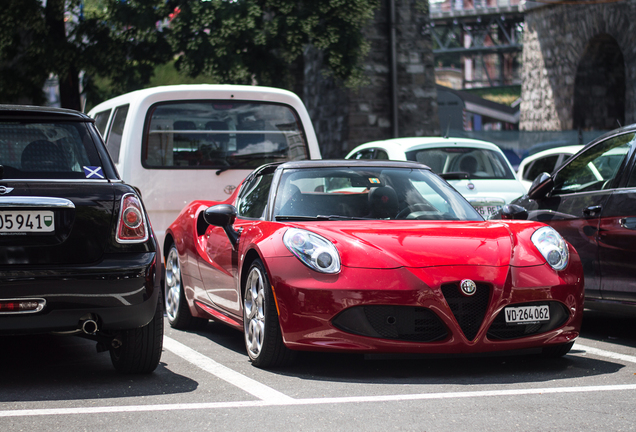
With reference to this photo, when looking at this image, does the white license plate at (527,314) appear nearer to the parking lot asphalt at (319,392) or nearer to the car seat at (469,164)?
the parking lot asphalt at (319,392)

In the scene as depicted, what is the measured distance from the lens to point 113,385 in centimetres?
493

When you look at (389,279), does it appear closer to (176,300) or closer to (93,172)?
(93,172)

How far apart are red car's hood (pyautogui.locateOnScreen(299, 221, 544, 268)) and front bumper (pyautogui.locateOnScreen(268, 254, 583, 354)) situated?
0.06 m

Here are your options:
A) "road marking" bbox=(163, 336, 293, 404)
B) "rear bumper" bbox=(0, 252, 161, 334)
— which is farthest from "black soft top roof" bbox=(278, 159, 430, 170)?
"rear bumper" bbox=(0, 252, 161, 334)

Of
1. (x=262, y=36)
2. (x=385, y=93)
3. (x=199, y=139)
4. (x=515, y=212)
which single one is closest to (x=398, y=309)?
(x=515, y=212)

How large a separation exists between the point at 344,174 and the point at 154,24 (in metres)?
13.9

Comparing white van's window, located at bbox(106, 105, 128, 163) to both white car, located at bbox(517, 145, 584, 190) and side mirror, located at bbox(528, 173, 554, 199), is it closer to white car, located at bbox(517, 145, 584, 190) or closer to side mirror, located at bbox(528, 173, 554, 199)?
side mirror, located at bbox(528, 173, 554, 199)

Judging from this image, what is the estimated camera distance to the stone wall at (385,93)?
24203 millimetres

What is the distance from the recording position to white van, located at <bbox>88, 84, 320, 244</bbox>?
9.02 metres

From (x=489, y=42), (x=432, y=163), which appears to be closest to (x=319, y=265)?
(x=432, y=163)

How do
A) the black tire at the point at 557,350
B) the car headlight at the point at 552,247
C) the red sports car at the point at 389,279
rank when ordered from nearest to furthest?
the red sports car at the point at 389,279
the car headlight at the point at 552,247
the black tire at the point at 557,350

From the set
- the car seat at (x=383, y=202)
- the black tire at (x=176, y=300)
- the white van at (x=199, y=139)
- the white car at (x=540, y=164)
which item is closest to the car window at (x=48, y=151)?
the car seat at (x=383, y=202)

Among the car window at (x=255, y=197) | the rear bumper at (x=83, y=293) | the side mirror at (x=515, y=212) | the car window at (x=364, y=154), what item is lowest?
the rear bumper at (x=83, y=293)

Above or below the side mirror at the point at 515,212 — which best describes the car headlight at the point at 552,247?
below
